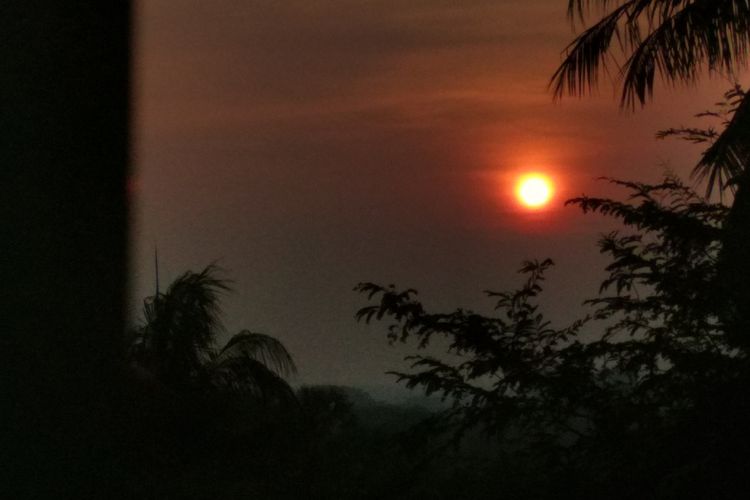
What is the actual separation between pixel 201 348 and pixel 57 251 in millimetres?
2996

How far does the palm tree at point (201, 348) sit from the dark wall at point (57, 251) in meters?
1.87

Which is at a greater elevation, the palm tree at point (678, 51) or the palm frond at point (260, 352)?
the palm tree at point (678, 51)

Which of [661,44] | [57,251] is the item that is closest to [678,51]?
[661,44]

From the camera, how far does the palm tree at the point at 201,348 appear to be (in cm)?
1007

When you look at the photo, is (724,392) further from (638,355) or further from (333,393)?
(333,393)

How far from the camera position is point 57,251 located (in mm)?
7766

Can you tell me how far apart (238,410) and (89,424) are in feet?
8.07

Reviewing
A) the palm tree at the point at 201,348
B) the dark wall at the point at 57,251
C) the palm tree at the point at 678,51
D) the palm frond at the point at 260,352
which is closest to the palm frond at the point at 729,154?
the palm tree at the point at 678,51

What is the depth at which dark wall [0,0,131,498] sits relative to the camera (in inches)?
297

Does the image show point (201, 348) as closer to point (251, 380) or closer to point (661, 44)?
point (251, 380)

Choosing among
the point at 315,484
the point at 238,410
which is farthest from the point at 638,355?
the point at 238,410

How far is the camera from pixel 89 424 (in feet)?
25.8

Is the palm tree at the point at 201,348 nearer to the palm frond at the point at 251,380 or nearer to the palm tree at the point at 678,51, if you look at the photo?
the palm frond at the point at 251,380

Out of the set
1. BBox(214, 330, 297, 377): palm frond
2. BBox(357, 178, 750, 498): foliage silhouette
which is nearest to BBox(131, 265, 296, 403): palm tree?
BBox(214, 330, 297, 377): palm frond
